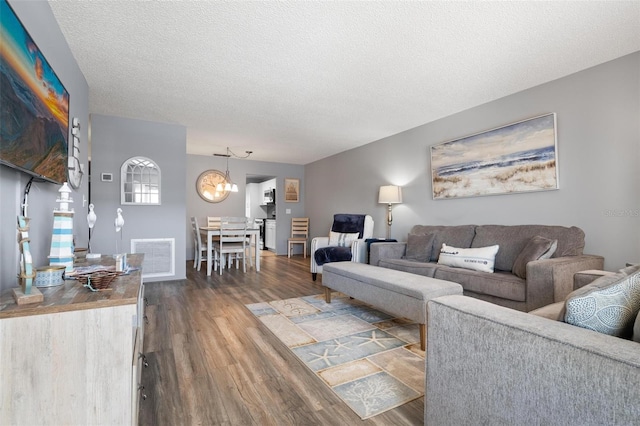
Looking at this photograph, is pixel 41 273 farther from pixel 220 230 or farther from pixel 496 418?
pixel 220 230

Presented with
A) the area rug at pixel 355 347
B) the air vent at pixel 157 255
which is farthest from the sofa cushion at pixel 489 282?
the air vent at pixel 157 255

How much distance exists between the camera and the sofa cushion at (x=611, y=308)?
0.94 meters

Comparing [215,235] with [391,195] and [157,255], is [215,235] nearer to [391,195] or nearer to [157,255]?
[157,255]

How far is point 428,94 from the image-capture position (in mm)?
3295

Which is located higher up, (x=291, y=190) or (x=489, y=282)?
(x=291, y=190)

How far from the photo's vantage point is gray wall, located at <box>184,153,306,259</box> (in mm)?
6590

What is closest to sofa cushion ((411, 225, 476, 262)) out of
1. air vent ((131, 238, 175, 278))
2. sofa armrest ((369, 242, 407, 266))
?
sofa armrest ((369, 242, 407, 266))

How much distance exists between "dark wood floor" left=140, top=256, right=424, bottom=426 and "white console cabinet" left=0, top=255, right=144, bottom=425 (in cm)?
54

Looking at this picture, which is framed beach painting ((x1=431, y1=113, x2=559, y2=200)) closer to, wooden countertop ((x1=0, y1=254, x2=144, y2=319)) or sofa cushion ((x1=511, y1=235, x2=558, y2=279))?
sofa cushion ((x1=511, y1=235, x2=558, y2=279))

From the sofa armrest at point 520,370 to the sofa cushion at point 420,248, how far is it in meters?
2.51

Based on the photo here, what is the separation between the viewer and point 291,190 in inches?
303

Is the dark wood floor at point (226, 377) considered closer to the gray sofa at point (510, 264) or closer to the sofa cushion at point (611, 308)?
the sofa cushion at point (611, 308)

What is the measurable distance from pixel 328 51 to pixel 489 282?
244cm

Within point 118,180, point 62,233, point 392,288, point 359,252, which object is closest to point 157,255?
point 118,180
